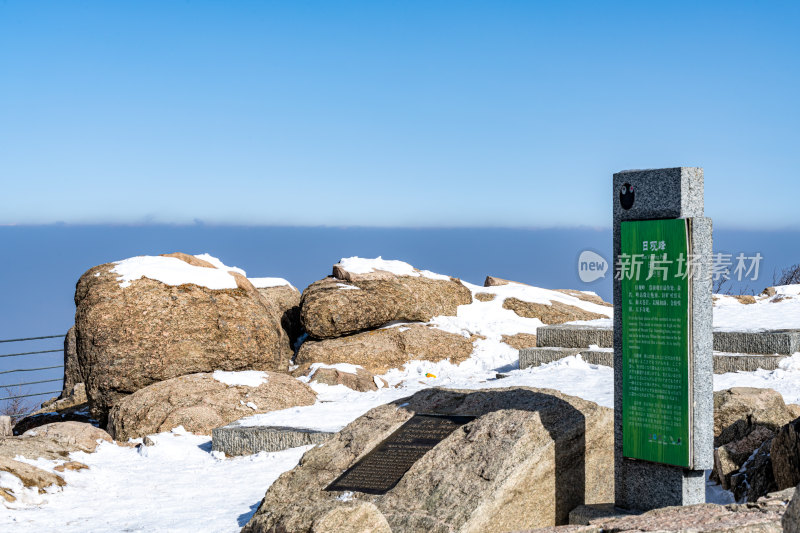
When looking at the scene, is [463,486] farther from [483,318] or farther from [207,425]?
[483,318]

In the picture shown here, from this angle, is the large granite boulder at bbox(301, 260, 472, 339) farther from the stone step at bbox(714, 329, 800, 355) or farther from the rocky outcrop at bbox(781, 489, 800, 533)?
the rocky outcrop at bbox(781, 489, 800, 533)

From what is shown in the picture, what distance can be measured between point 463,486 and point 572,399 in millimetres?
1314

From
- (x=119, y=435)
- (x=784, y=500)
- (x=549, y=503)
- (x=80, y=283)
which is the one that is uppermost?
(x=80, y=283)

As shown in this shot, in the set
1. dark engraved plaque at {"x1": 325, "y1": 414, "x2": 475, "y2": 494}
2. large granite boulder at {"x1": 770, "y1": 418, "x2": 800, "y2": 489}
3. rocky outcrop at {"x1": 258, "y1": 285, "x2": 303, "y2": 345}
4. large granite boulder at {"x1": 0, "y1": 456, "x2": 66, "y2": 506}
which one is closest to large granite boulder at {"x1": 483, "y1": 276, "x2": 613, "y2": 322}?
rocky outcrop at {"x1": 258, "y1": 285, "x2": 303, "y2": 345}

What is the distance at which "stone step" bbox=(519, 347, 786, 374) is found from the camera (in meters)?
9.45

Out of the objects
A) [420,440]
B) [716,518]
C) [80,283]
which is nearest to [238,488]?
[420,440]

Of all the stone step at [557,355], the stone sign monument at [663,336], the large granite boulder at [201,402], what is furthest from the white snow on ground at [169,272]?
the stone sign monument at [663,336]

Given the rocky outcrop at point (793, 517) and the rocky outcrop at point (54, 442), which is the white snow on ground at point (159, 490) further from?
the rocky outcrop at point (793, 517)

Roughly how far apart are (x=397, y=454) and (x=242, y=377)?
5.12 m

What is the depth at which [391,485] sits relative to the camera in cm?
547

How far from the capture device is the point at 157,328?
10.7m

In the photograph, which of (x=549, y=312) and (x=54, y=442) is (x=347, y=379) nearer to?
(x=54, y=442)

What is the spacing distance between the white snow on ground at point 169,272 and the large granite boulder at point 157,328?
1 centimetres

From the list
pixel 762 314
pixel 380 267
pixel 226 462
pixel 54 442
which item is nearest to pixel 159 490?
pixel 226 462
